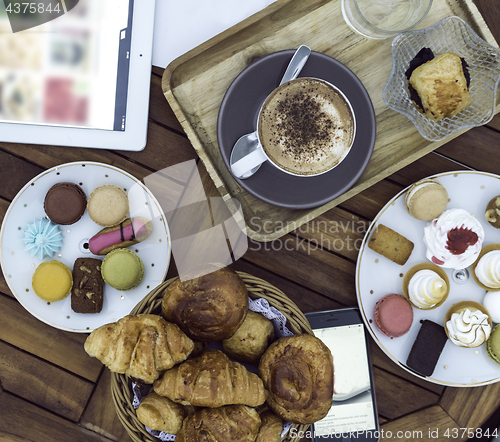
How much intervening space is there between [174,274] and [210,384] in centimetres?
47

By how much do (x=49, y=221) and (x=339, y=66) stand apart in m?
0.97

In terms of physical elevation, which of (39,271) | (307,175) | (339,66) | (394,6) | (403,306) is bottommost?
(403,306)

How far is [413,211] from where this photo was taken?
1107mm

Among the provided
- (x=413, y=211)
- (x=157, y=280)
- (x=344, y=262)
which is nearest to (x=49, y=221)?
(x=157, y=280)

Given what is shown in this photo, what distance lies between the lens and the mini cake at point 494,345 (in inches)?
45.2

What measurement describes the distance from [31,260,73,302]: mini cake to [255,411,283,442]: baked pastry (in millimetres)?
694

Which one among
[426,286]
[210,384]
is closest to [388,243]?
[426,286]

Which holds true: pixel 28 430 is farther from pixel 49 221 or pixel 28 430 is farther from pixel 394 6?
pixel 394 6

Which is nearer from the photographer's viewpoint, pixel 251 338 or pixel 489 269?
pixel 251 338

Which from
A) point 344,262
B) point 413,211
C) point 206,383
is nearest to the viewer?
Result: point 206,383

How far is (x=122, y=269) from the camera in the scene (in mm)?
1113

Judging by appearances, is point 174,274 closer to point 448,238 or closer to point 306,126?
point 306,126

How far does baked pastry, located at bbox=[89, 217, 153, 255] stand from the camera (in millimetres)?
1134

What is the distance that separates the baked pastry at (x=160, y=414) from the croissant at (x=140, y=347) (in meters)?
0.06
